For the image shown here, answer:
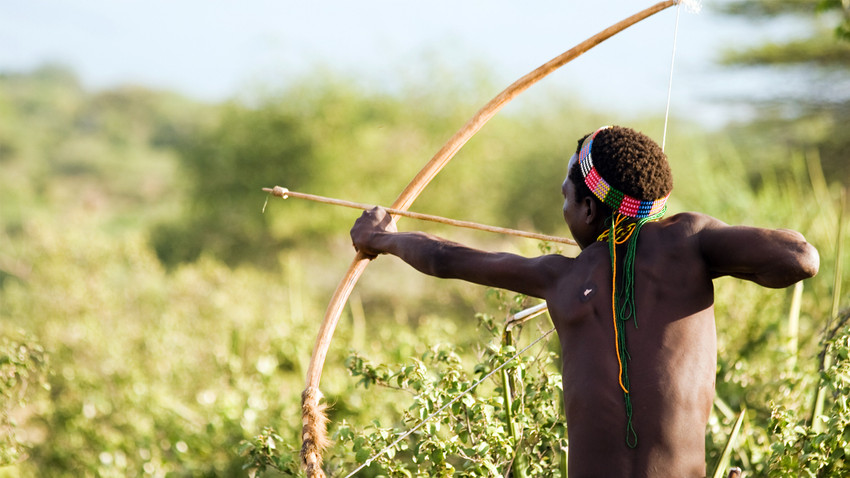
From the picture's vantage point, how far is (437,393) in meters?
3.02

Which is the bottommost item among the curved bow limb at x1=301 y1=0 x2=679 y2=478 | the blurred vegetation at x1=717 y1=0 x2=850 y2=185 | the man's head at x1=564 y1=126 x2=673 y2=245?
the blurred vegetation at x1=717 y1=0 x2=850 y2=185

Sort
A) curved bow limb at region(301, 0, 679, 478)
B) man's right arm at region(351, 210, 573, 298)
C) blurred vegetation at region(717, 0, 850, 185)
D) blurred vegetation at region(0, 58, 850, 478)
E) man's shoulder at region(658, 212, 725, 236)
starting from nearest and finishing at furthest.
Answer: man's shoulder at region(658, 212, 725, 236) < man's right arm at region(351, 210, 573, 298) < curved bow limb at region(301, 0, 679, 478) < blurred vegetation at region(0, 58, 850, 478) < blurred vegetation at region(717, 0, 850, 185)

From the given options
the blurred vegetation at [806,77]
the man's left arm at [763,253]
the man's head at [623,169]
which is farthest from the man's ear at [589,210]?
the blurred vegetation at [806,77]

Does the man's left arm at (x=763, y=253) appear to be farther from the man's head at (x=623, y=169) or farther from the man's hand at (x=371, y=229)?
the man's hand at (x=371, y=229)

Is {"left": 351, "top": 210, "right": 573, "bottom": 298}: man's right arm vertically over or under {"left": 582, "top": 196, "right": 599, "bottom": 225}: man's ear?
under

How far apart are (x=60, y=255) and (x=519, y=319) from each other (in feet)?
28.1

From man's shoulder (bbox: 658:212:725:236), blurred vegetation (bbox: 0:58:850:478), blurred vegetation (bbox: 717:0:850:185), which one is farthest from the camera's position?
blurred vegetation (bbox: 717:0:850:185)

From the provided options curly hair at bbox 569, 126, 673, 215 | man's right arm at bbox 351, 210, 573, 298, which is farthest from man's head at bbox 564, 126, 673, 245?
man's right arm at bbox 351, 210, 573, 298

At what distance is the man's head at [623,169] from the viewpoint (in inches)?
90.7

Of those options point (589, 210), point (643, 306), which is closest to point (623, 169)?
point (589, 210)

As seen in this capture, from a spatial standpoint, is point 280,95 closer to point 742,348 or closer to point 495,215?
point 495,215

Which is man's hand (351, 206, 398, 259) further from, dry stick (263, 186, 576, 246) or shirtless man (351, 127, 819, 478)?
shirtless man (351, 127, 819, 478)

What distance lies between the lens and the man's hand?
115 inches

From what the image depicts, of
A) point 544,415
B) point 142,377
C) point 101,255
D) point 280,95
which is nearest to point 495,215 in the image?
point 280,95
